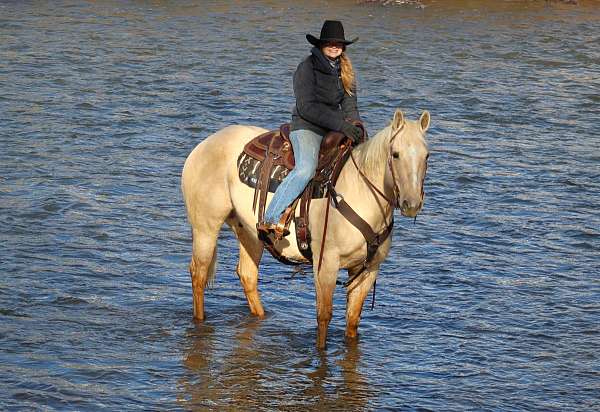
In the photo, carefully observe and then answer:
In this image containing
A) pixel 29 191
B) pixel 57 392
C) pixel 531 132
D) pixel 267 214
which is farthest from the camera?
pixel 531 132

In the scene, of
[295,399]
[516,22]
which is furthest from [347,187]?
[516,22]

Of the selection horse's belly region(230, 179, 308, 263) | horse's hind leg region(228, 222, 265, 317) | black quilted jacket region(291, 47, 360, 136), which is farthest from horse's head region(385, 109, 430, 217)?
horse's hind leg region(228, 222, 265, 317)

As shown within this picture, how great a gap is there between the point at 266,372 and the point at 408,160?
226 cm

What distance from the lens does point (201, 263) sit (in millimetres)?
10977

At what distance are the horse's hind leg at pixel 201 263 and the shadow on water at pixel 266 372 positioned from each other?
0.23m

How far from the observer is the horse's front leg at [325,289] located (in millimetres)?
9664

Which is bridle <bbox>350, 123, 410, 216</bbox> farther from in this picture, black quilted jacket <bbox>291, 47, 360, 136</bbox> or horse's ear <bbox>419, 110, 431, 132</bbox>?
black quilted jacket <bbox>291, 47, 360, 136</bbox>

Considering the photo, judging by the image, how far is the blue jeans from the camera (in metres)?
9.65

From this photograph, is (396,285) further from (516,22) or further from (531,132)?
(516,22)

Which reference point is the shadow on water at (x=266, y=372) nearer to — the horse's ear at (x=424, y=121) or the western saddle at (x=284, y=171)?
the western saddle at (x=284, y=171)

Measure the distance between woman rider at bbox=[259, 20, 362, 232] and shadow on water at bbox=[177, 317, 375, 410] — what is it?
1179 millimetres

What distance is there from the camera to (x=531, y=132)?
19.9 meters

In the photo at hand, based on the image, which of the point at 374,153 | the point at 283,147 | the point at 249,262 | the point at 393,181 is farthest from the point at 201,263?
the point at 393,181

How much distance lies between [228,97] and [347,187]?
13.0 metres
